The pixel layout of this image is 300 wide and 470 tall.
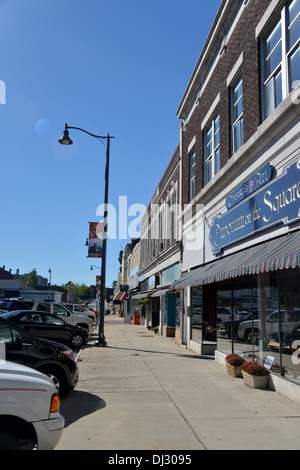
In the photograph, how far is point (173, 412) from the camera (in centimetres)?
693

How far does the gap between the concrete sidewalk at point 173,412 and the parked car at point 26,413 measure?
118cm

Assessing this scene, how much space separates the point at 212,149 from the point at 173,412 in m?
10.3

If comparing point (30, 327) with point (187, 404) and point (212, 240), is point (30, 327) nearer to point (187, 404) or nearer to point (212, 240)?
point (212, 240)

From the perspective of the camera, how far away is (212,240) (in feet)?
45.0

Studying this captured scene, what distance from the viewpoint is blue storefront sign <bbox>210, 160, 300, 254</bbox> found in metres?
8.00

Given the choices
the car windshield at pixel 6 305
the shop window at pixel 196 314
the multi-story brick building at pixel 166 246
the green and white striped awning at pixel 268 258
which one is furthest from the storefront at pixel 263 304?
the car windshield at pixel 6 305

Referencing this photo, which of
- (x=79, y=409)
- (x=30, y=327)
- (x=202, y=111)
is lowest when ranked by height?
(x=79, y=409)

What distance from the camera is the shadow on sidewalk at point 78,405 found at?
21.9 feet

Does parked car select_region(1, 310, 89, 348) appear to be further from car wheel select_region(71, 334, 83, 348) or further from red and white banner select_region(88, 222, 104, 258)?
red and white banner select_region(88, 222, 104, 258)

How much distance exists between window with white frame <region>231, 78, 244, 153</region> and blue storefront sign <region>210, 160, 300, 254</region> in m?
2.17

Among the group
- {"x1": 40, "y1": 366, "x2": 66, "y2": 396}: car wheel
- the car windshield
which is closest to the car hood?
{"x1": 40, "y1": 366, "x2": 66, "y2": 396}: car wheel

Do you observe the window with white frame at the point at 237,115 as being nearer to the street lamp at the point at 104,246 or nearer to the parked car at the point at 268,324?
A: the parked car at the point at 268,324

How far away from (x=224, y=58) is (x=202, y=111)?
2901mm
